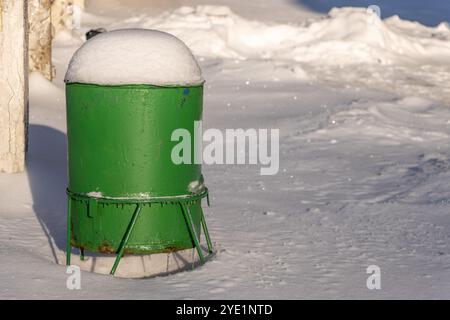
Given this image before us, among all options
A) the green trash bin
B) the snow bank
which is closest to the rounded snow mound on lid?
the green trash bin

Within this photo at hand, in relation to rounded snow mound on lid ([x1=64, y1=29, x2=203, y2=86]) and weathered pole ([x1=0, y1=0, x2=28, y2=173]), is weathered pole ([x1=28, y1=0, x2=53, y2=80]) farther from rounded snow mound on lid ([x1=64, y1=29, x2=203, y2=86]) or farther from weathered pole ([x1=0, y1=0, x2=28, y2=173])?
rounded snow mound on lid ([x1=64, y1=29, x2=203, y2=86])

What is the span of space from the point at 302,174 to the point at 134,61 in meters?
3.17

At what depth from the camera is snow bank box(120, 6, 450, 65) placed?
43.8 feet

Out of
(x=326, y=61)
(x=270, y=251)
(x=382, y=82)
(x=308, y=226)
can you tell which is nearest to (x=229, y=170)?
(x=308, y=226)

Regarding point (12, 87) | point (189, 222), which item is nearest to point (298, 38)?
point (12, 87)

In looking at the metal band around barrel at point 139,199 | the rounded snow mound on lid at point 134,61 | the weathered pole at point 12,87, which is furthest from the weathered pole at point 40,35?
the metal band around barrel at point 139,199

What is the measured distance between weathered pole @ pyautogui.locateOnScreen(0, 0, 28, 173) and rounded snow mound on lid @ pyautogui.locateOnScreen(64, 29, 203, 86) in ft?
7.32

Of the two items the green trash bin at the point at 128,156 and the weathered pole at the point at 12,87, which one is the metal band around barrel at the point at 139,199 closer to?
the green trash bin at the point at 128,156

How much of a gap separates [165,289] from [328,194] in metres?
2.62

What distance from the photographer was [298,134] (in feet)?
30.0

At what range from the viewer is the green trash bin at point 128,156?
5004mm

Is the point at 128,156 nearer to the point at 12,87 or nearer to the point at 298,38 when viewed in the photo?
the point at 12,87

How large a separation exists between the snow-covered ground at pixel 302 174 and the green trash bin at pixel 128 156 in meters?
0.27

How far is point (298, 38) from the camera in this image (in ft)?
46.2
